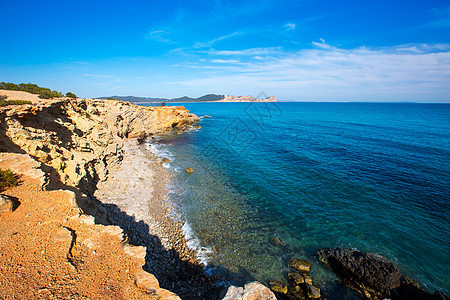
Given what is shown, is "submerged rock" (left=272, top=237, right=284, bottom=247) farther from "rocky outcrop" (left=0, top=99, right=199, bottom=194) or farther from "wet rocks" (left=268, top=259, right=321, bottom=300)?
"rocky outcrop" (left=0, top=99, right=199, bottom=194)

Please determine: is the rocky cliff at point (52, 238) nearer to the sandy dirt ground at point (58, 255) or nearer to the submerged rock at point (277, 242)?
the sandy dirt ground at point (58, 255)

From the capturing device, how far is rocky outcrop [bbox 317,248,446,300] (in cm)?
1266

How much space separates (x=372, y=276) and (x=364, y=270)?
51 cm

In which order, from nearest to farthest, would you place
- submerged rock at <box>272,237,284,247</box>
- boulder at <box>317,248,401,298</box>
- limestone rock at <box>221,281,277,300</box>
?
limestone rock at <box>221,281,277,300</box>, boulder at <box>317,248,401,298</box>, submerged rock at <box>272,237,284,247</box>

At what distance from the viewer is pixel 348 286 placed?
13289mm

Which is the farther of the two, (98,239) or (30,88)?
(30,88)

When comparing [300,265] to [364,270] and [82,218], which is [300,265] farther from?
[82,218]

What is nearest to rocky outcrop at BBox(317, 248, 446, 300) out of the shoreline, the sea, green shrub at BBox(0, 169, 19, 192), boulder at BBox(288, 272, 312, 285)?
the sea

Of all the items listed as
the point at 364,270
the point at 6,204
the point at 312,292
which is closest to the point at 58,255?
the point at 6,204

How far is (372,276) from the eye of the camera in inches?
524

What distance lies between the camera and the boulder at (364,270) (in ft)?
42.4

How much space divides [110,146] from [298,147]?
37.9 metres

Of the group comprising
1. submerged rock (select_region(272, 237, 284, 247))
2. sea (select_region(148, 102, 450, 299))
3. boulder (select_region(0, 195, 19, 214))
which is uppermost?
boulder (select_region(0, 195, 19, 214))

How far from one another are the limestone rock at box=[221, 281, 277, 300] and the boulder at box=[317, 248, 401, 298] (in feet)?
27.2
